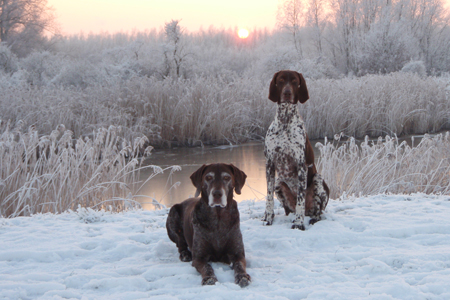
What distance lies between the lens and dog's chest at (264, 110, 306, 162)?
353 centimetres

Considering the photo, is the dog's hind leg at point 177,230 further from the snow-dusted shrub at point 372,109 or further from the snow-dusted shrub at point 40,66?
the snow-dusted shrub at point 40,66

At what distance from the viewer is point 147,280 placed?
2.64 meters

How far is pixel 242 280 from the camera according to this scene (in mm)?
2477

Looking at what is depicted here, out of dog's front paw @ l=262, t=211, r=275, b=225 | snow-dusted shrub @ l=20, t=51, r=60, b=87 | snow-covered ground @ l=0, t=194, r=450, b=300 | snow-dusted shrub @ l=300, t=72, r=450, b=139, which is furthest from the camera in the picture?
snow-dusted shrub @ l=20, t=51, r=60, b=87

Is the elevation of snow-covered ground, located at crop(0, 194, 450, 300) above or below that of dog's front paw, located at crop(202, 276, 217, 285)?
below

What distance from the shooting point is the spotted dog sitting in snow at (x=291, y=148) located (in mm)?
3539

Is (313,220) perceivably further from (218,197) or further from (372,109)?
(372,109)

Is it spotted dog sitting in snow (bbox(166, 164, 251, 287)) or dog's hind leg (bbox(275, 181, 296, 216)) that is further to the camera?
dog's hind leg (bbox(275, 181, 296, 216))

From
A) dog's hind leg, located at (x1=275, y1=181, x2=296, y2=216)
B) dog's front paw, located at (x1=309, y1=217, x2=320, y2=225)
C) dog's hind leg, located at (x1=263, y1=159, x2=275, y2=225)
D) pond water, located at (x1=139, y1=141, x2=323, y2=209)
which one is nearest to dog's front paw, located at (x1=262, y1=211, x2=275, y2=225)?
dog's hind leg, located at (x1=263, y1=159, x2=275, y2=225)

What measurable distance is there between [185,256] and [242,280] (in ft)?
2.05

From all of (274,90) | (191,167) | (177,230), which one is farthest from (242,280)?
(191,167)

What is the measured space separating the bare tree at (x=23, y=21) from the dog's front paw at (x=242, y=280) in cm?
3091

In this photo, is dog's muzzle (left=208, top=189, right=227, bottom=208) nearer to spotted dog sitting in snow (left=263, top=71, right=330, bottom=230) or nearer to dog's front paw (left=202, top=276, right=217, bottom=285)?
dog's front paw (left=202, top=276, right=217, bottom=285)

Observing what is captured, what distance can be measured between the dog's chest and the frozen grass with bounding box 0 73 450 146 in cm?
→ 588
